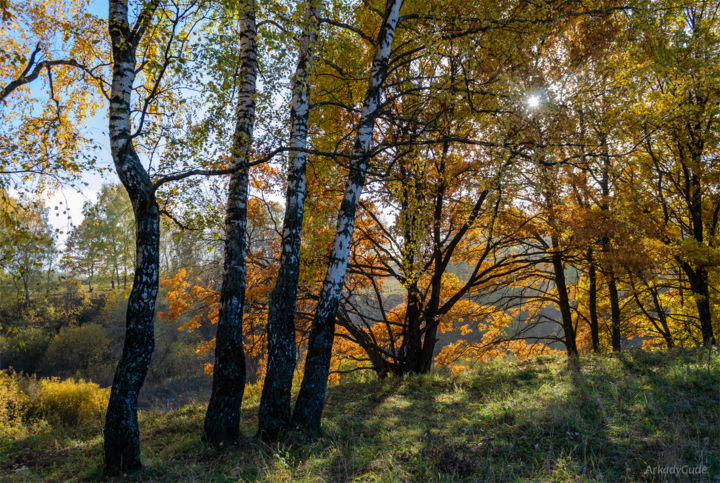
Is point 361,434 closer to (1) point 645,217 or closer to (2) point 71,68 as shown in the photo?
(2) point 71,68

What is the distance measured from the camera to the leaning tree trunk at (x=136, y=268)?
4.67 m

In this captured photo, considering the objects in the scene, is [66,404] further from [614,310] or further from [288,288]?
[614,310]

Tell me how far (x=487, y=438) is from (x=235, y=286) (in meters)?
4.24

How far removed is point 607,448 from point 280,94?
7326 millimetres

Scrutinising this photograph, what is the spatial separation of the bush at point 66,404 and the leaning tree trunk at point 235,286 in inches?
384

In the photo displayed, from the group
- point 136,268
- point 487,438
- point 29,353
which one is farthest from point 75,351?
point 487,438

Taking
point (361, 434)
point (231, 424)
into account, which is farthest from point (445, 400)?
point (231, 424)

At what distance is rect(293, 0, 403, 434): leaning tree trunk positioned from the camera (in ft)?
18.4

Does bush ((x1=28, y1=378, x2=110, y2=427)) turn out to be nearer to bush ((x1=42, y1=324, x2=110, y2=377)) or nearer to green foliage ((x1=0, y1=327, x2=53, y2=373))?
bush ((x1=42, y1=324, x2=110, y2=377))

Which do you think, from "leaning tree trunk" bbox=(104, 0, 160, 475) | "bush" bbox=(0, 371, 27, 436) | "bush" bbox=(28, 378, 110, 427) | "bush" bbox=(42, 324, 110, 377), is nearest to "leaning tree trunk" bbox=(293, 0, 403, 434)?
"leaning tree trunk" bbox=(104, 0, 160, 475)

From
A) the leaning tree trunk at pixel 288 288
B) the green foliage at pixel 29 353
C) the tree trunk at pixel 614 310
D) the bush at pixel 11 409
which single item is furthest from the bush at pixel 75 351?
the tree trunk at pixel 614 310

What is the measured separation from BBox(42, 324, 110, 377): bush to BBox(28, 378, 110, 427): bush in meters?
15.8

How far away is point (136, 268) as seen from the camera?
4777mm

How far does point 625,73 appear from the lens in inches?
293
